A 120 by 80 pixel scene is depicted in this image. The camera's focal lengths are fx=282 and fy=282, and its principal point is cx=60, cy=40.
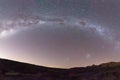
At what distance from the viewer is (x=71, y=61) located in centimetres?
133

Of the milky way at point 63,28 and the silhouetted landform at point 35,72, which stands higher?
the milky way at point 63,28

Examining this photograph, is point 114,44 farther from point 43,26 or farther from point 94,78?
point 94,78

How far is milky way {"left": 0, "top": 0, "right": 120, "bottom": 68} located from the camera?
1.40 meters

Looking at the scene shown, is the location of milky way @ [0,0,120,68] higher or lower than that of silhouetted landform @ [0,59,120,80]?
higher

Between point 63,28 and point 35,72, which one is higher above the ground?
point 63,28

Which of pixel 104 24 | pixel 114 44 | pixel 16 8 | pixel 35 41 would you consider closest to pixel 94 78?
pixel 114 44

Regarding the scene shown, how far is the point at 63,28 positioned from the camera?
1.60m

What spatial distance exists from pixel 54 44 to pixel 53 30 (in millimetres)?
115

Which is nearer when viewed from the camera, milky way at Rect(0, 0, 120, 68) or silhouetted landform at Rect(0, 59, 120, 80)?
silhouetted landform at Rect(0, 59, 120, 80)

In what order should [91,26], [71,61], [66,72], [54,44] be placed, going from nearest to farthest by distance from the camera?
[66,72] < [71,61] < [54,44] < [91,26]

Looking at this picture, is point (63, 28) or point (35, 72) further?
point (63, 28)

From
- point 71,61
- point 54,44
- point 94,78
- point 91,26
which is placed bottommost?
point 94,78

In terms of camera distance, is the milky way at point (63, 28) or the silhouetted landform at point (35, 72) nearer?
the silhouetted landform at point (35, 72)

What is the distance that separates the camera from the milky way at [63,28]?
1.40 metres
